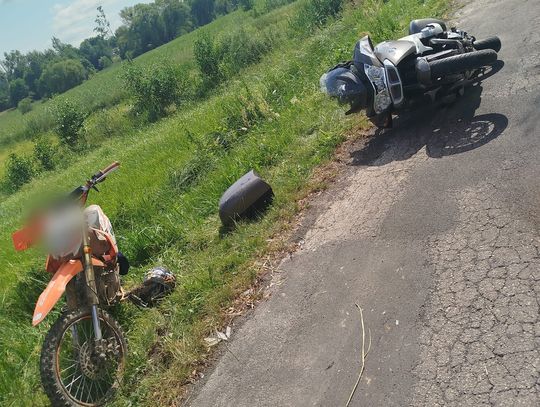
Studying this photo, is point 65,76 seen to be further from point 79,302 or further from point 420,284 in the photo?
point 420,284

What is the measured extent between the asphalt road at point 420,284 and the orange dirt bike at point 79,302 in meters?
0.93

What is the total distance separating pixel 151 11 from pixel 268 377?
9861 cm

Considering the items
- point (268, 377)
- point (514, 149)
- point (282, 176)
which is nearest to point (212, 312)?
point (268, 377)

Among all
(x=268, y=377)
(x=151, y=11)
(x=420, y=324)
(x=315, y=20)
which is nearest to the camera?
(x=420, y=324)

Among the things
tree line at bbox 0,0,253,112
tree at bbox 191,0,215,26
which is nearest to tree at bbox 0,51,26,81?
tree line at bbox 0,0,253,112

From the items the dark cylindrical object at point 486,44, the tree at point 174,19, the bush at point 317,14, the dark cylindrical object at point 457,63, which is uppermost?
the tree at point 174,19

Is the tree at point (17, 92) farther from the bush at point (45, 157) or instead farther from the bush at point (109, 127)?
the bush at point (45, 157)

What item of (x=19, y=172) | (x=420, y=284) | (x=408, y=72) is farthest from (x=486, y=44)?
(x=19, y=172)

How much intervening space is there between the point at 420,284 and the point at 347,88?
9.56 feet

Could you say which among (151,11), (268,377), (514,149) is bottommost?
(268,377)

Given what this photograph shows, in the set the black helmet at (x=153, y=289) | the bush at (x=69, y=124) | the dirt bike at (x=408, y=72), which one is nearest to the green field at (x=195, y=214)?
the black helmet at (x=153, y=289)

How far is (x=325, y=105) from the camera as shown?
769cm

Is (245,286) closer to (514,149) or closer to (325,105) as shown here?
(514,149)

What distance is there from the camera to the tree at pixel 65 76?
72.2m
